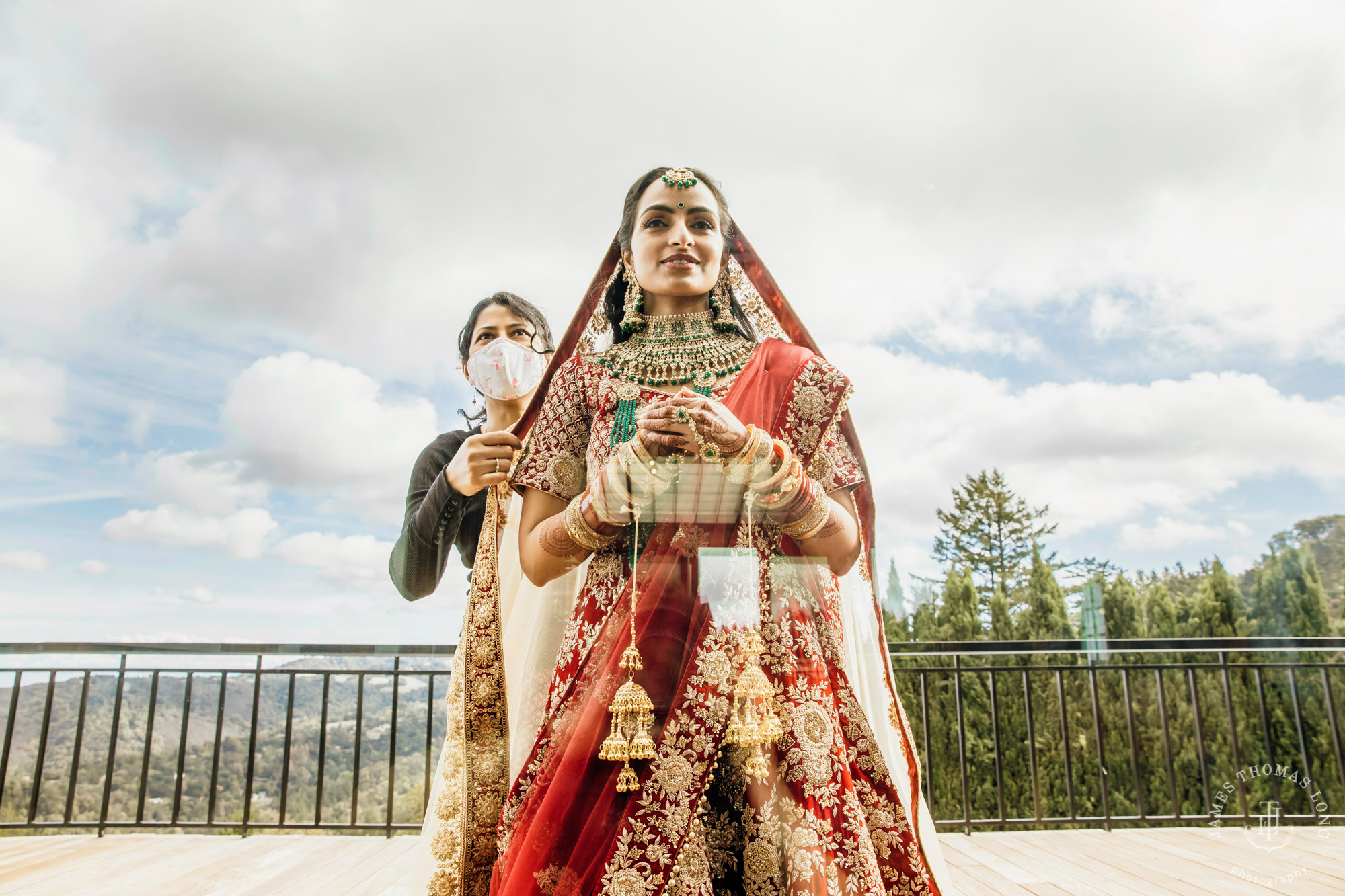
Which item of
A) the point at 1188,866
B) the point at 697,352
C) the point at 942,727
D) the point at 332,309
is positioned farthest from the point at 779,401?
the point at 942,727

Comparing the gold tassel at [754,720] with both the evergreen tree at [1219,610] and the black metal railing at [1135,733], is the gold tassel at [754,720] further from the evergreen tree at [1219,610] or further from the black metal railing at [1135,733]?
the evergreen tree at [1219,610]

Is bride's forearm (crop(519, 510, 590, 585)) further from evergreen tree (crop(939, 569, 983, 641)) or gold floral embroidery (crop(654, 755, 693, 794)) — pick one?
evergreen tree (crop(939, 569, 983, 641))

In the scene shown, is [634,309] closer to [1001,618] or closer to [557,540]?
[557,540]

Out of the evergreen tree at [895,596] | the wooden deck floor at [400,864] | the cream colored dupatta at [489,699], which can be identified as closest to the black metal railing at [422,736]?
the wooden deck floor at [400,864]

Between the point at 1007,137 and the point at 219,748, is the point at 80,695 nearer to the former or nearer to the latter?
the point at 219,748

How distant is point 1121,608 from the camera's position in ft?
9.66

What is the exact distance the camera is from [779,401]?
801 mm

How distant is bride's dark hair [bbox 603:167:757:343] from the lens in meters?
0.91

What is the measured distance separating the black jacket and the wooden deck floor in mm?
988

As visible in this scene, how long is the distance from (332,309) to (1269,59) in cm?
310

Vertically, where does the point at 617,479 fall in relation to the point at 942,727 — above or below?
above

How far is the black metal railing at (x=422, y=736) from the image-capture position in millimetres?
2434

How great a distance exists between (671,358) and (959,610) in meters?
2.14

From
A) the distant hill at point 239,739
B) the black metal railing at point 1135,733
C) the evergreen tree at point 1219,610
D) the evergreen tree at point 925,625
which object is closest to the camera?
the evergreen tree at point 925,625
